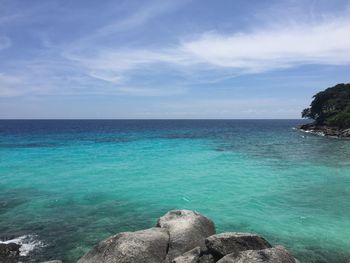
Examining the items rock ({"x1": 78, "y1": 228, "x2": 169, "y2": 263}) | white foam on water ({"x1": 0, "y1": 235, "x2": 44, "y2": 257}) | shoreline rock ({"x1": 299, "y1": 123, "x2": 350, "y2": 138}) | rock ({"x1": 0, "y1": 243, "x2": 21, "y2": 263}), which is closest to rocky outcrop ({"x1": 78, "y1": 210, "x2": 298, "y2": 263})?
rock ({"x1": 78, "y1": 228, "x2": 169, "y2": 263})

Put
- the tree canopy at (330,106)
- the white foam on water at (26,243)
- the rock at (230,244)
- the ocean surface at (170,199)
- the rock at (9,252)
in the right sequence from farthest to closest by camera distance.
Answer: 1. the tree canopy at (330,106)
2. the ocean surface at (170,199)
3. the white foam on water at (26,243)
4. the rock at (9,252)
5. the rock at (230,244)

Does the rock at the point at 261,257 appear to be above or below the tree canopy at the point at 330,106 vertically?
below

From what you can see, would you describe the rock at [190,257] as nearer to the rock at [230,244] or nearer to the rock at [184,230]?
the rock at [184,230]

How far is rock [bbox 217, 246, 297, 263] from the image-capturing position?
9625mm

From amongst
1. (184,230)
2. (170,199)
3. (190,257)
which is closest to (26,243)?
(184,230)

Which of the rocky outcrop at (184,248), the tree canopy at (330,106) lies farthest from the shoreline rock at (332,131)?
the rocky outcrop at (184,248)

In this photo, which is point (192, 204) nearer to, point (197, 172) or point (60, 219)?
point (60, 219)

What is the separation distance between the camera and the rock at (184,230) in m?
12.8

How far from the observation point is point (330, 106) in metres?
95.8

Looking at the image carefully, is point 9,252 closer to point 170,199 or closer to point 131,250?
point 131,250

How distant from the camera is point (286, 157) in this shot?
47.6m

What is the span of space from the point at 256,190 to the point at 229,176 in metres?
6.09

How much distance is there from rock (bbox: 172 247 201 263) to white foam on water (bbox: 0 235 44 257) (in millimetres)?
7659

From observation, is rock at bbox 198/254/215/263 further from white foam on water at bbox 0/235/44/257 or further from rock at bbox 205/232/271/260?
white foam on water at bbox 0/235/44/257
